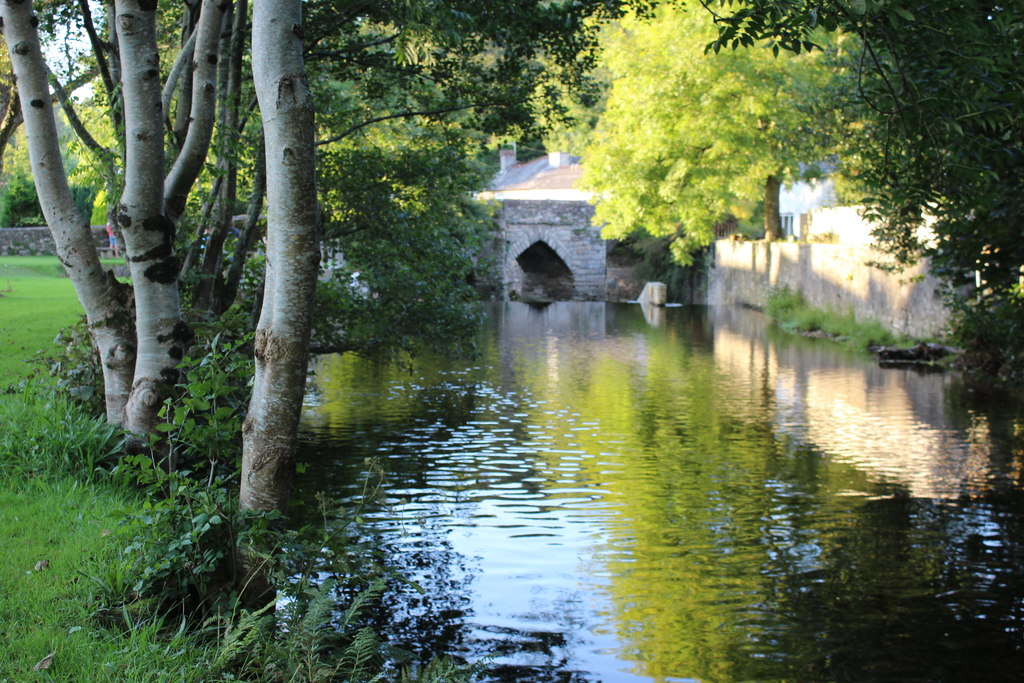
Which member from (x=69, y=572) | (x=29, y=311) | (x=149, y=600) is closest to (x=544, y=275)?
(x=29, y=311)

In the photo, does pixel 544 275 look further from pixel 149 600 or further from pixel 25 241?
pixel 149 600

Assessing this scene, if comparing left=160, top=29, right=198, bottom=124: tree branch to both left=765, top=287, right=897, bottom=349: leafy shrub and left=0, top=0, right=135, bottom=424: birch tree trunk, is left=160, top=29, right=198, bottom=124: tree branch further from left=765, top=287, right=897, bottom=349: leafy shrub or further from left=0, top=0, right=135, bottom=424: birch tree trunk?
left=765, top=287, right=897, bottom=349: leafy shrub

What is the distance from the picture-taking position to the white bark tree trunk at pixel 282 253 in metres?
4.46

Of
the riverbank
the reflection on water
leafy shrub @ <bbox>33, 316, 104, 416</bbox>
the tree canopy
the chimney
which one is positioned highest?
the chimney

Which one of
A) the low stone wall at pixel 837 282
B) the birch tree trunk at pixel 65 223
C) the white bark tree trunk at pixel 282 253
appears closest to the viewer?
the white bark tree trunk at pixel 282 253

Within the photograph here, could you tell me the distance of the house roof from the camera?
55906 mm

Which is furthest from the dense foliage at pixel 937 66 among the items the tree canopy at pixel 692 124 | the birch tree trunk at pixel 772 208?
the birch tree trunk at pixel 772 208

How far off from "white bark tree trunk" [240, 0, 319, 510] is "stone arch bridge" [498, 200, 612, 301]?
38.9 meters

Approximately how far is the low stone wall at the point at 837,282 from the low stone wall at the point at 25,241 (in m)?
19.9

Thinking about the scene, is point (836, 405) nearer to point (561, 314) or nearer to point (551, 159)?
point (561, 314)

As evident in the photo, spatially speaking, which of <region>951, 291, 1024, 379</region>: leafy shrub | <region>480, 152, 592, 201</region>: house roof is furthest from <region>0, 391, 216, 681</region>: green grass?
<region>480, 152, 592, 201</region>: house roof

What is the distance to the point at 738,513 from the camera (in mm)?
8766

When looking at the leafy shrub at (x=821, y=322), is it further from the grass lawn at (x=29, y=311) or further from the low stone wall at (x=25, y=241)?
the low stone wall at (x=25, y=241)

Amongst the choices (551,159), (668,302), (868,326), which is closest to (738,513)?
(868,326)
